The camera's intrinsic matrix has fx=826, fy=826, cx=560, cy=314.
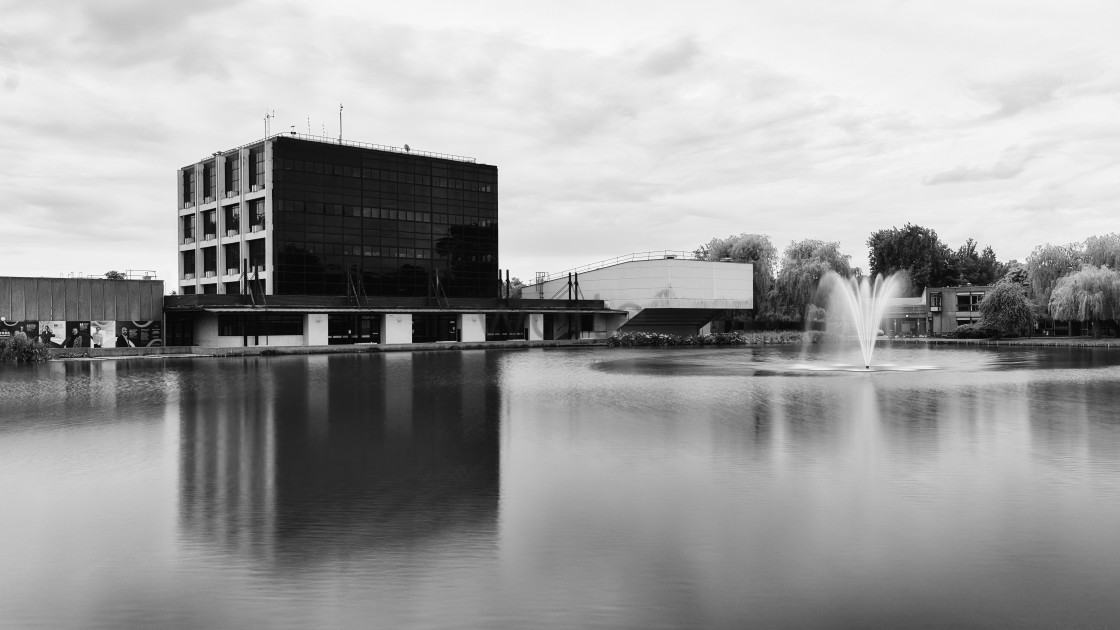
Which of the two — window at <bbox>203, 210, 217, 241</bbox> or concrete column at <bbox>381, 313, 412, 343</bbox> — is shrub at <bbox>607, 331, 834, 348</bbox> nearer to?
concrete column at <bbox>381, 313, 412, 343</bbox>

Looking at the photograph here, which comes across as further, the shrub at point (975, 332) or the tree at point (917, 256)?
the tree at point (917, 256)

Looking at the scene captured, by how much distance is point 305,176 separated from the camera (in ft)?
254

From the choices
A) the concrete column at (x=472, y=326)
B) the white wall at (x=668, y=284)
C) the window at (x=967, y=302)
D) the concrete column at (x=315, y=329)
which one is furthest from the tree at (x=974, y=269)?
the concrete column at (x=315, y=329)

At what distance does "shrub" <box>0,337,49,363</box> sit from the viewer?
49.0 meters

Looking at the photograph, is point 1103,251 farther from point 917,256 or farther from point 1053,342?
point 917,256

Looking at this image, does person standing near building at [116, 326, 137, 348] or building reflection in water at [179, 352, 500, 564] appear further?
person standing near building at [116, 326, 137, 348]

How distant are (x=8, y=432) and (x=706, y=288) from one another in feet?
233

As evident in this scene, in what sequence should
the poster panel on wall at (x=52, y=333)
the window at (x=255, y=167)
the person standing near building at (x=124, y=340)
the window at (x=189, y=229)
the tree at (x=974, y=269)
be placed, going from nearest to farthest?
the poster panel on wall at (x=52, y=333) < the person standing near building at (x=124, y=340) < the window at (x=255, y=167) < the window at (x=189, y=229) < the tree at (x=974, y=269)

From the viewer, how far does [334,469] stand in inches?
559

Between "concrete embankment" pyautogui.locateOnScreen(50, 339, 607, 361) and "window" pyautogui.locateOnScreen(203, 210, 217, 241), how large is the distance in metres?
25.1

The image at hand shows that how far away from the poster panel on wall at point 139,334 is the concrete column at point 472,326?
24553 millimetres

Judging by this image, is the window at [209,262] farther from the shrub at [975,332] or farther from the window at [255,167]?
the shrub at [975,332]

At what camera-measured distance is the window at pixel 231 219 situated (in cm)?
7956

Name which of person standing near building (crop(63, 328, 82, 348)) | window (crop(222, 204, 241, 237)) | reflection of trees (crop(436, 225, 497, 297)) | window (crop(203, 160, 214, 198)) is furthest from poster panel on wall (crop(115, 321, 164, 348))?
reflection of trees (crop(436, 225, 497, 297))
